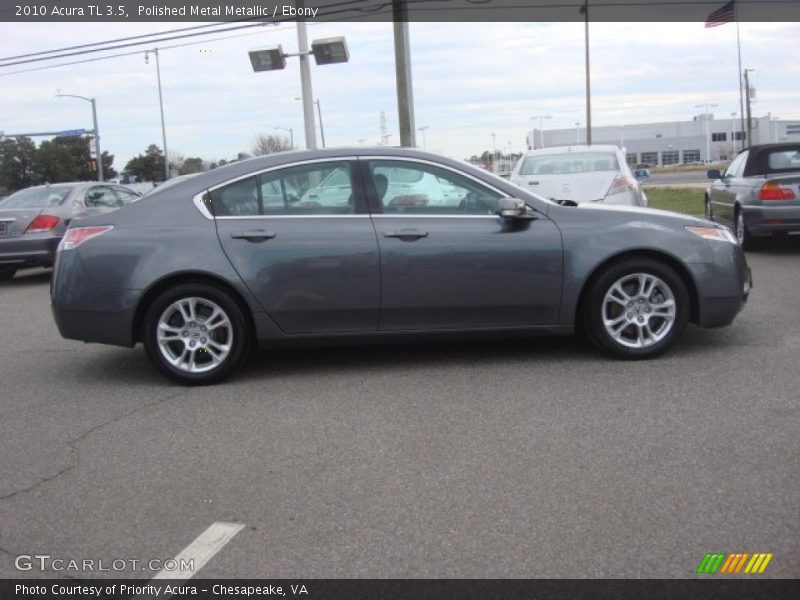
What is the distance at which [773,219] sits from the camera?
10.8 m

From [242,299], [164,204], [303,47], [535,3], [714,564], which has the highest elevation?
[535,3]

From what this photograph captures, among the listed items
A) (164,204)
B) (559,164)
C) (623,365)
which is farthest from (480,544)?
(559,164)

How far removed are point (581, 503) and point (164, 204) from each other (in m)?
3.66

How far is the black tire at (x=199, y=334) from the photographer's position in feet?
18.9

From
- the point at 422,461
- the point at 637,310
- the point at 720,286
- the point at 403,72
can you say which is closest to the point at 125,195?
the point at 403,72

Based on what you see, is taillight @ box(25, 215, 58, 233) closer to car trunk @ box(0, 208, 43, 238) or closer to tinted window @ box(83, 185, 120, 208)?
car trunk @ box(0, 208, 43, 238)

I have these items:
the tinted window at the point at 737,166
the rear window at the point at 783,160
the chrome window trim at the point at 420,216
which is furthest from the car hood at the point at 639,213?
the tinted window at the point at 737,166

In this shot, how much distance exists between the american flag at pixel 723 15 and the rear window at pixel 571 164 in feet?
50.7

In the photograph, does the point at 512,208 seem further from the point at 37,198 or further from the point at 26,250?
the point at 37,198

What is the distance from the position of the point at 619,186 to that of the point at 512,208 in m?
5.98

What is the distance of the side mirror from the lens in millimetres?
5727

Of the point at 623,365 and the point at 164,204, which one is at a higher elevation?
the point at 164,204

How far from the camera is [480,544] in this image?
131 inches

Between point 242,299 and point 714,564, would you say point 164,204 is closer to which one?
point 242,299
